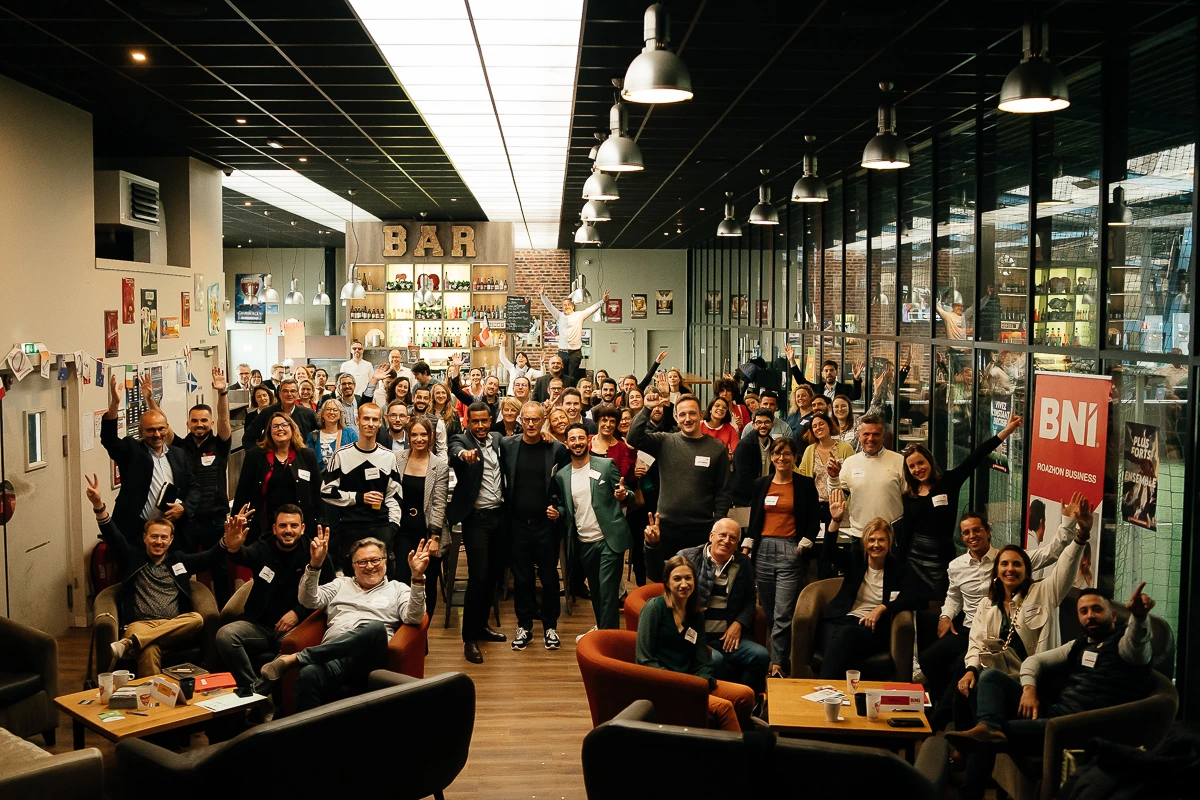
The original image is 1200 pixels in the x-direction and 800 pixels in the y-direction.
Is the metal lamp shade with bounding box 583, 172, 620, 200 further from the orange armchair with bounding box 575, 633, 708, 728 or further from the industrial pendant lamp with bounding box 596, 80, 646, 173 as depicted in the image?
the orange armchair with bounding box 575, 633, 708, 728

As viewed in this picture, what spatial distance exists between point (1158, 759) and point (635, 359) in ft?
66.5

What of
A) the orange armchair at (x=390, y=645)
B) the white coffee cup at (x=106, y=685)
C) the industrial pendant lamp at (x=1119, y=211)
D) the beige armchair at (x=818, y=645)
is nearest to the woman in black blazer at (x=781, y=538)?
the beige armchair at (x=818, y=645)

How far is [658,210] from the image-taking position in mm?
15438

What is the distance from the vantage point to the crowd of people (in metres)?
4.94

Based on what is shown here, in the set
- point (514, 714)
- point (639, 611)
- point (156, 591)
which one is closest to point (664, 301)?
point (514, 714)

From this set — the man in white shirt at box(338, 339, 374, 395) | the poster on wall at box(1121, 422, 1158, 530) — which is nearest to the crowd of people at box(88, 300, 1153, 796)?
the poster on wall at box(1121, 422, 1158, 530)

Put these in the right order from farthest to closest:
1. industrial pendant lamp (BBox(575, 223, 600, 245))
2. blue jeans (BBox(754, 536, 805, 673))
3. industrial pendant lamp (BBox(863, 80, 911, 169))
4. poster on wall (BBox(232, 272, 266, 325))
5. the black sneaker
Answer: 1. poster on wall (BBox(232, 272, 266, 325))
2. industrial pendant lamp (BBox(575, 223, 600, 245))
3. the black sneaker
4. blue jeans (BBox(754, 536, 805, 673))
5. industrial pendant lamp (BBox(863, 80, 911, 169))

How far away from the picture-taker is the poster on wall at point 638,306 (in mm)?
23266

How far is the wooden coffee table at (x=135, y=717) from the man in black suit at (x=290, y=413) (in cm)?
354

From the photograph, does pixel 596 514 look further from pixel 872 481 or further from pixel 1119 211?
pixel 1119 211

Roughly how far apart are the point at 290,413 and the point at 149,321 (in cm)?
166

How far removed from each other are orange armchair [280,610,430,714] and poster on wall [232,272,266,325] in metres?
21.8

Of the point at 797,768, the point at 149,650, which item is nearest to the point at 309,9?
the point at 149,650

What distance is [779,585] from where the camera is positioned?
20.2 feet
